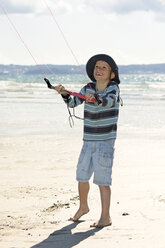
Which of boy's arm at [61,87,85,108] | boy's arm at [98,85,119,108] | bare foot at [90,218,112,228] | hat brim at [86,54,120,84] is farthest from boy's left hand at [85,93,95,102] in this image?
bare foot at [90,218,112,228]

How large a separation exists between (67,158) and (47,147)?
1.12m

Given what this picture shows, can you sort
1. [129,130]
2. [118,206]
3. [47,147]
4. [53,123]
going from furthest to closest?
[53,123] < [129,130] < [47,147] < [118,206]

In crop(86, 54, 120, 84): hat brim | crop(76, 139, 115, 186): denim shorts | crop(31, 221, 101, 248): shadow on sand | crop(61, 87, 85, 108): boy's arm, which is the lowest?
crop(31, 221, 101, 248): shadow on sand

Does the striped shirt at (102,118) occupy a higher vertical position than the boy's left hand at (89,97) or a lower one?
lower

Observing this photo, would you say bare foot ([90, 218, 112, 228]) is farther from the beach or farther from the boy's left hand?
the boy's left hand

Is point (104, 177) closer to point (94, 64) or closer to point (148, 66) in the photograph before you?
point (94, 64)

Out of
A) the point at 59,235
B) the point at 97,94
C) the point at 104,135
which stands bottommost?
the point at 59,235

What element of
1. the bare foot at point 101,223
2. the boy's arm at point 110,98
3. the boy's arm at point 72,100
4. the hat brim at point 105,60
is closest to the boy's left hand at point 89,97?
the boy's arm at point 110,98

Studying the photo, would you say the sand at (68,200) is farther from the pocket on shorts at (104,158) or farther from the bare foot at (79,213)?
the pocket on shorts at (104,158)

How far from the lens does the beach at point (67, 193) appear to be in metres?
3.89

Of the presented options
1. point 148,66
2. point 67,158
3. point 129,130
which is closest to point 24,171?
point 67,158

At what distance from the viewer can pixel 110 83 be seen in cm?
429

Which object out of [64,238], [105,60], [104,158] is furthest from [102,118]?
[64,238]

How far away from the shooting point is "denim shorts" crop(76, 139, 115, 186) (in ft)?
13.8
